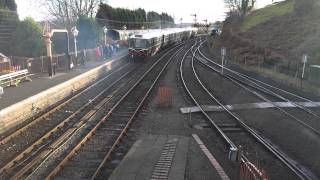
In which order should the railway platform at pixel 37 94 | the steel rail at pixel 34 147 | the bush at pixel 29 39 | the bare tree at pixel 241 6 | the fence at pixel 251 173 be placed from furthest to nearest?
1. the bare tree at pixel 241 6
2. the bush at pixel 29 39
3. the railway platform at pixel 37 94
4. the steel rail at pixel 34 147
5. the fence at pixel 251 173

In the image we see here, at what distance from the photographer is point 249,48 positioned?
4481 centimetres

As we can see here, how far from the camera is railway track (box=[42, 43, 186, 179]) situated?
10984 millimetres

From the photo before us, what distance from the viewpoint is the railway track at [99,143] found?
1098cm

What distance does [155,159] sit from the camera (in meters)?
11.8

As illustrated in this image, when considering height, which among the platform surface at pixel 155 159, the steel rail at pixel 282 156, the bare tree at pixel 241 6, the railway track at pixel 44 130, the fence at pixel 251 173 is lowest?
the railway track at pixel 44 130

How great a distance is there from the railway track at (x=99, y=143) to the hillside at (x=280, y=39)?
45.5 ft

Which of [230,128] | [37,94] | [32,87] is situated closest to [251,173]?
[230,128]

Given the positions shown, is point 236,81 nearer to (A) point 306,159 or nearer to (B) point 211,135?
(B) point 211,135

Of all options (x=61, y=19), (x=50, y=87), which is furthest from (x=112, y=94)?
(x=61, y=19)

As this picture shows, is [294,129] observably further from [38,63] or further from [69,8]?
[69,8]

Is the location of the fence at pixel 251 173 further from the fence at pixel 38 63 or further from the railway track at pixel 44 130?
the fence at pixel 38 63

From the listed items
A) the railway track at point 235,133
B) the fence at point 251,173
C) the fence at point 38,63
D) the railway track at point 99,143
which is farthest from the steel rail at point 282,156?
the fence at point 38,63

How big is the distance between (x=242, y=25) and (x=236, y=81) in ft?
121

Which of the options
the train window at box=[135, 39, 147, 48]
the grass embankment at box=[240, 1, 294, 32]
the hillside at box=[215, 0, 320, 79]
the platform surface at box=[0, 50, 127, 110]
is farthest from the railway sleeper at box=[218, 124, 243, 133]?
the grass embankment at box=[240, 1, 294, 32]
